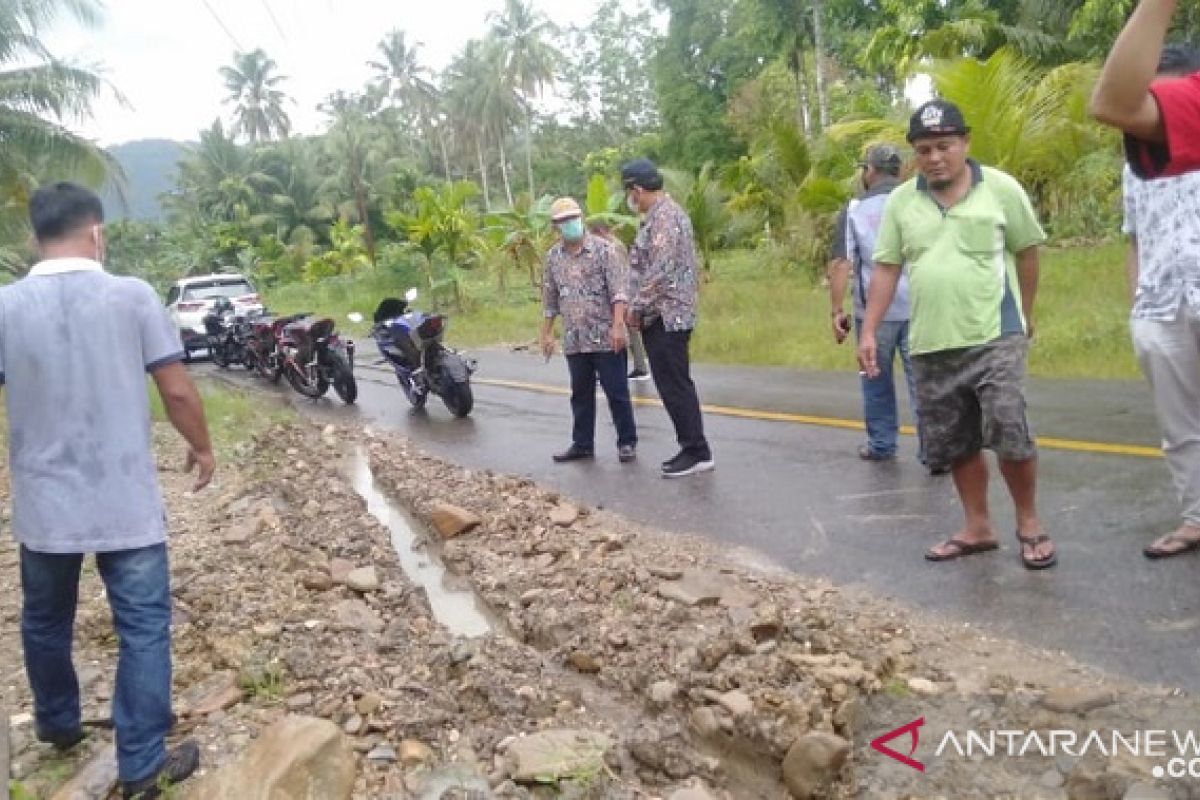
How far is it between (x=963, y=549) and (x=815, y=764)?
190cm

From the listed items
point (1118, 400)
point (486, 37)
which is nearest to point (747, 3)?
point (1118, 400)

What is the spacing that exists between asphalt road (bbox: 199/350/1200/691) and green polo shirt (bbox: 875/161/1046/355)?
0.98 metres

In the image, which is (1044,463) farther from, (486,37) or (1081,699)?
(486,37)

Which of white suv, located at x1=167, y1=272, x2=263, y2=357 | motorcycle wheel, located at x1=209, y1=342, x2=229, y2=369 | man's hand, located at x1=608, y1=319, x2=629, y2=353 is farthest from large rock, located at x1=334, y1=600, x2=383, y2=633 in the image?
white suv, located at x1=167, y1=272, x2=263, y2=357

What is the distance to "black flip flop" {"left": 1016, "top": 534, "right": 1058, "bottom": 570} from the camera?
441cm

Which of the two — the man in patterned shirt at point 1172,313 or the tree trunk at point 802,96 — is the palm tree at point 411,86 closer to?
the tree trunk at point 802,96

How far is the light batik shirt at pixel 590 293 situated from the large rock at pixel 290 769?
4.51 metres

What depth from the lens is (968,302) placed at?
4.38 metres

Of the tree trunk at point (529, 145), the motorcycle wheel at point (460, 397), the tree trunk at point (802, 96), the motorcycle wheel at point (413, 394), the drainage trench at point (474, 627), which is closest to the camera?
the drainage trench at point (474, 627)

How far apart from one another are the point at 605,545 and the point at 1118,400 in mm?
4315

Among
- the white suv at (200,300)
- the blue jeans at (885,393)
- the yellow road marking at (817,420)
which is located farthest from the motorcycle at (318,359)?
the blue jeans at (885,393)

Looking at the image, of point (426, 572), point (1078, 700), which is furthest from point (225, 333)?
point (1078, 700)

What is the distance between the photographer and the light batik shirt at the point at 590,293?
7.46 m

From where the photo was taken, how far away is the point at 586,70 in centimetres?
5922
